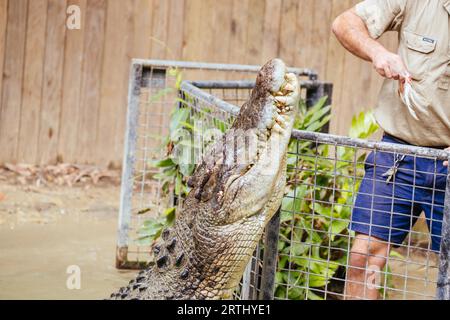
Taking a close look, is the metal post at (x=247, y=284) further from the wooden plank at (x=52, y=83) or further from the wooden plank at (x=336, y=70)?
the wooden plank at (x=52, y=83)

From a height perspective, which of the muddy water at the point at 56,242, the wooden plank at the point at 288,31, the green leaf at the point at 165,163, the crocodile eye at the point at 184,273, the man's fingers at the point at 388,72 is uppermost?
the wooden plank at the point at 288,31

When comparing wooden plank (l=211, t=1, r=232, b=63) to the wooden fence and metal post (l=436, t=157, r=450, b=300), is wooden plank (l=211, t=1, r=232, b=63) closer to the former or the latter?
the wooden fence

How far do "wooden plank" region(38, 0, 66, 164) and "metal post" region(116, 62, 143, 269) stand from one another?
207 centimetres

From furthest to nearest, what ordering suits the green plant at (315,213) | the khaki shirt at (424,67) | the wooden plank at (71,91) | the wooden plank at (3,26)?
the wooden plank at (71,91) → the wooden plank at (3,26) → the green plant at (315,213) → the khaki shirt at (424,67)

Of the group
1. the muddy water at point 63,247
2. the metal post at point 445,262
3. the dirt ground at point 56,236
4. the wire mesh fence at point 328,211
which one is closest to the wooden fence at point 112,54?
the dirt ground at point 56,236

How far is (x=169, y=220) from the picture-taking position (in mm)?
5105

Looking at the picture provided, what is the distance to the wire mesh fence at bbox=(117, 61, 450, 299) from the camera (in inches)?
142

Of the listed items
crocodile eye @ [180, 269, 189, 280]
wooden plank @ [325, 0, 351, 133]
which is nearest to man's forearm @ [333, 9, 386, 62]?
crocodile eye @ [180, 269, 189, 280]

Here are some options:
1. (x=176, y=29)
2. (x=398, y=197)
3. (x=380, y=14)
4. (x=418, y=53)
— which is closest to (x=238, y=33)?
(x=176, y=29)

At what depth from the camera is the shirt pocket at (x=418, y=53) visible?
4031 millimetres

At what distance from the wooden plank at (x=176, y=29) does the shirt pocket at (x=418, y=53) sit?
3482 millimetres

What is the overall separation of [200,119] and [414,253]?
222 centimetres

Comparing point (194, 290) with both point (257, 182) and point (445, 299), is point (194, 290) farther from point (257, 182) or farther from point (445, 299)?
point (445, 299)

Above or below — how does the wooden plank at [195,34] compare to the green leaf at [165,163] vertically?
above
